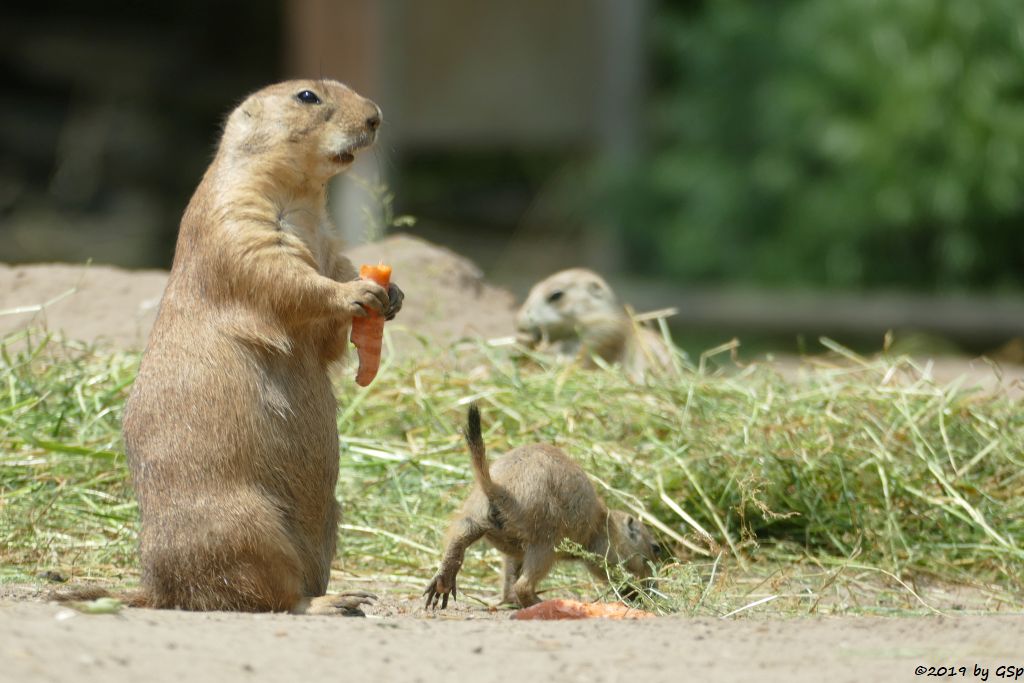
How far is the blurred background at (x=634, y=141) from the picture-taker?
13.1 m

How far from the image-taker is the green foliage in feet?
42.8

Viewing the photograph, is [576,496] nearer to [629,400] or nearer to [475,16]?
[629,400]

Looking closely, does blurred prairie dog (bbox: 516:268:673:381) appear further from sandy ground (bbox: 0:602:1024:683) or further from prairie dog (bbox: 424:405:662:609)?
sandy ground (bbox: 0:602:1024:683)

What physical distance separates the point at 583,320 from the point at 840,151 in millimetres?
6220

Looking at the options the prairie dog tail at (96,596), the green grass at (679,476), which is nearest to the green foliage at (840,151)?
the green grass at (679,476)

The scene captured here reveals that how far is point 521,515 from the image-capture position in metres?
4.83

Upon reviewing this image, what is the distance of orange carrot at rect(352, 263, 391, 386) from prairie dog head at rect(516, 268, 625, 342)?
2.95 metres

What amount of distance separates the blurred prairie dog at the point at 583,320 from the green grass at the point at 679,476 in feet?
4.22

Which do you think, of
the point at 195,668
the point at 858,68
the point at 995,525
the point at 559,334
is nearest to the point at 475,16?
the point at 858,68

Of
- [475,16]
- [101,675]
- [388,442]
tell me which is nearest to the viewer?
[101,675]

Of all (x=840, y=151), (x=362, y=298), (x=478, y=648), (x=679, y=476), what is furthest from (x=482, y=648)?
(x=840, y=151)

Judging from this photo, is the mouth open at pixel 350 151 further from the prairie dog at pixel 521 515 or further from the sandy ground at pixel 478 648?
the sandy ground at pixel 478 648

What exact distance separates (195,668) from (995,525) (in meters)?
3.44

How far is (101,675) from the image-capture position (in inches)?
126
